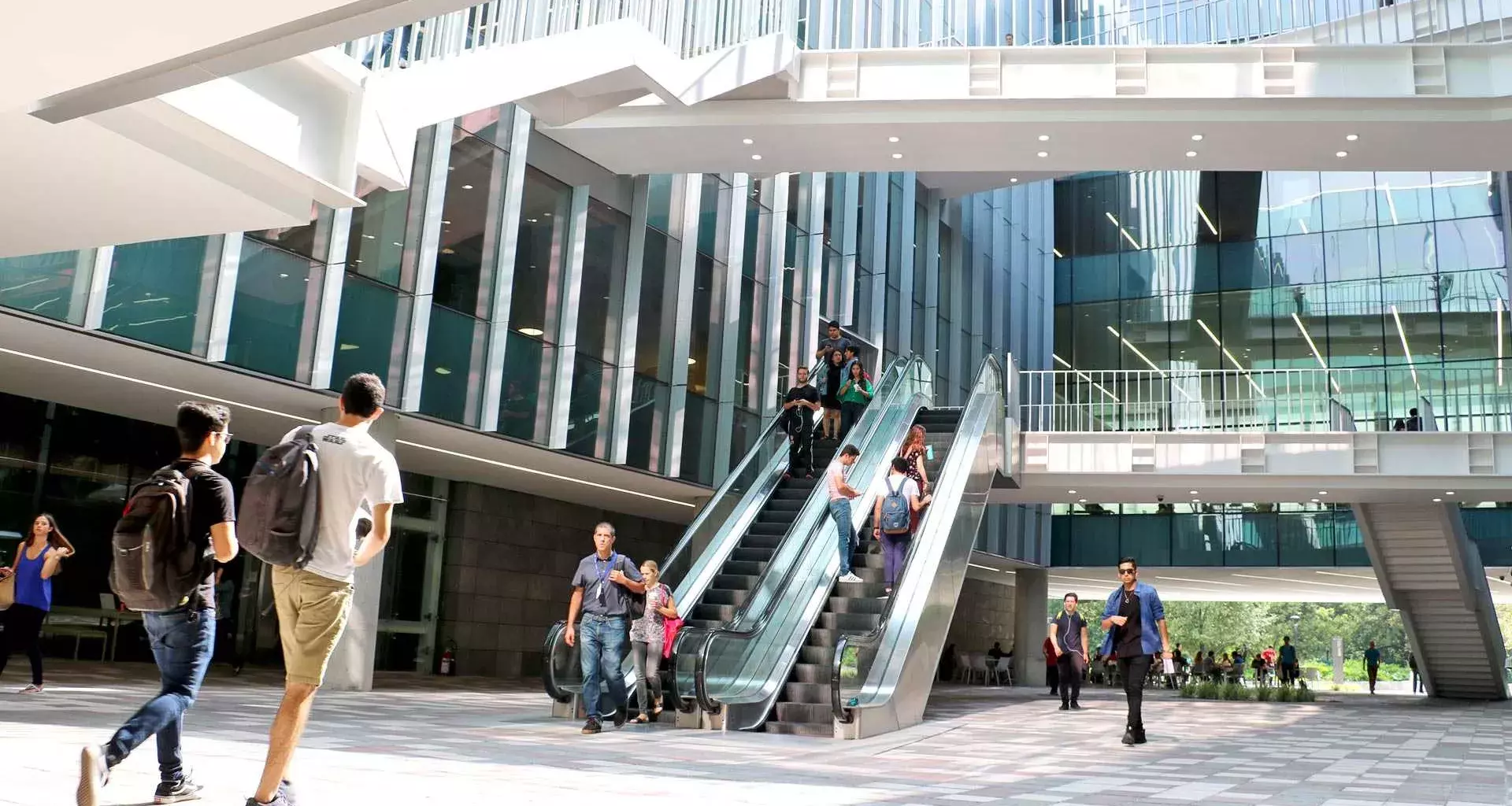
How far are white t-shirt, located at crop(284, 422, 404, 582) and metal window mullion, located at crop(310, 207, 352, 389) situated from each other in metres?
9.33

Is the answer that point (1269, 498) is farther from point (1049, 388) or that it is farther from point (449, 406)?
point (449, 406)

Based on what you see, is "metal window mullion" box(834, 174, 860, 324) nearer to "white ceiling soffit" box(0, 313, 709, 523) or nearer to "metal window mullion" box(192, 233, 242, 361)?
"white ceiling soffit" box(0, 313, 709, 523)

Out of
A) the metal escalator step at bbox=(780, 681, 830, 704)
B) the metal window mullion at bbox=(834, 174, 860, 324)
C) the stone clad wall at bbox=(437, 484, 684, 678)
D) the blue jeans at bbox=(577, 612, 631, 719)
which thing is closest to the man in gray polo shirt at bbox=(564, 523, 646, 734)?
the blue jeans at bbox=(577, 612, 631, 719)

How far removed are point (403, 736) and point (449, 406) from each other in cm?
690

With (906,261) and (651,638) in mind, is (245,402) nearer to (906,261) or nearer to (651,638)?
(651,638)

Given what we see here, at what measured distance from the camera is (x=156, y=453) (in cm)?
1761

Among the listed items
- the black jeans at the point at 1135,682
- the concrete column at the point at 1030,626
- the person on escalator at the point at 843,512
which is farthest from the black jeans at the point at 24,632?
the concrete column at the point at 1030,626

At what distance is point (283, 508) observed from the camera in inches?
182

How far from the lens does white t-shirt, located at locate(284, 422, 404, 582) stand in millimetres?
4723

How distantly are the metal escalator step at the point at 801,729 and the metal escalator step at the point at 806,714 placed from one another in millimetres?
29

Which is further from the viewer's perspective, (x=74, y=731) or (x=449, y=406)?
(x=449, y=406)

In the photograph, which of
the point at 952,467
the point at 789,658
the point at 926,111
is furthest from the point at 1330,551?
the point at 789,658

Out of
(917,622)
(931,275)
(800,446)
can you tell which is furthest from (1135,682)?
(931,275)

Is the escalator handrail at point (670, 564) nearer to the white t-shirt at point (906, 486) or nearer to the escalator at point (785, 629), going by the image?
the escalator at point (785, 629)
